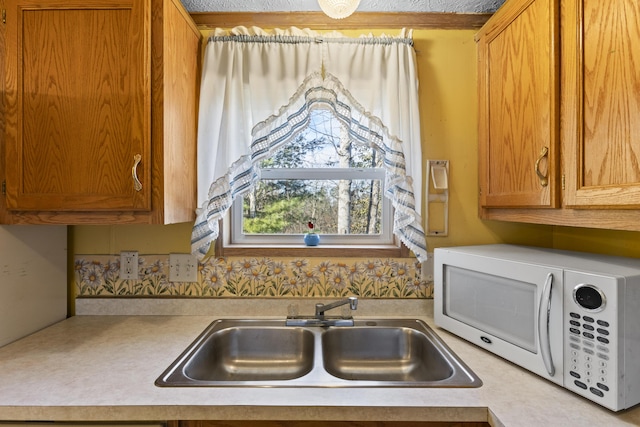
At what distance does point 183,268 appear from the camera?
1.52 metres

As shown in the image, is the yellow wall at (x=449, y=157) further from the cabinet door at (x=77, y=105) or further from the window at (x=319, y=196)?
the cabinet door at (x=77, y=105)

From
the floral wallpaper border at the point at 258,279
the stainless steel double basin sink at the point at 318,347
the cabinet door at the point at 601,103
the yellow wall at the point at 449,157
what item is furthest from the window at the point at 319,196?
the cabinet door at the point at 601,103

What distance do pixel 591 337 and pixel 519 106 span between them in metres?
0.78

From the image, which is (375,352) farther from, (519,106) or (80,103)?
(80,103)

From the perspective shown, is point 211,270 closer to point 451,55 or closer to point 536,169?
point 536,169

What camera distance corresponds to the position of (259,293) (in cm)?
152

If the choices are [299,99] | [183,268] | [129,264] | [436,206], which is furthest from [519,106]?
[129,264]

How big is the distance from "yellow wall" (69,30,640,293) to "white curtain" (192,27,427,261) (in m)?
0.14

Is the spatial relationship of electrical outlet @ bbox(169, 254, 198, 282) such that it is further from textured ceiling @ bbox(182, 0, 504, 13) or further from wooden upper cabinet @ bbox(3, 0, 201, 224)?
textured ceiling @ bbox(182, 0, 504, 13)

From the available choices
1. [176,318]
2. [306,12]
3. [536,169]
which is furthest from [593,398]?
→ [306,12]

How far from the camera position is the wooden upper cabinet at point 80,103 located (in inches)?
44.2

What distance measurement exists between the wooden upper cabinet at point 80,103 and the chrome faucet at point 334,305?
2.52 feet

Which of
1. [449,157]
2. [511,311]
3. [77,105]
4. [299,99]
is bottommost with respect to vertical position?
[511,311]

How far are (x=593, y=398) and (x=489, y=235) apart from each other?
2.68 ft
